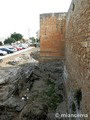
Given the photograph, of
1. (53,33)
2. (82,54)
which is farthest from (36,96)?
(53,33)

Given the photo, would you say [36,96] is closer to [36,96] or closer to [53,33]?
[36,96]

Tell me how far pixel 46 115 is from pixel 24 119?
910 mm

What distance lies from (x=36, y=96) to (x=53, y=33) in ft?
24.3

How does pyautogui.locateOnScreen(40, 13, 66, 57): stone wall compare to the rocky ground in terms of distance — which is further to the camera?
pyautogui.locateOnScreen(40, 13, 66, 57): stone wall

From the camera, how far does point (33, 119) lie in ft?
23.2

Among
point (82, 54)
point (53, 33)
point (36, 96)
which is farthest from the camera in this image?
point (53, 33)

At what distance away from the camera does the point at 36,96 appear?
33.4 ft

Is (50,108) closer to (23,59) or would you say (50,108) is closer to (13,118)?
(13,118)

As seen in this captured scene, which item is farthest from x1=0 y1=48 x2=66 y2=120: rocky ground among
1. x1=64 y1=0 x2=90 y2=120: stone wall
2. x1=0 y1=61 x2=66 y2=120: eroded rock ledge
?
x1=64 y1=0 x2=90 y2=120: stone wall

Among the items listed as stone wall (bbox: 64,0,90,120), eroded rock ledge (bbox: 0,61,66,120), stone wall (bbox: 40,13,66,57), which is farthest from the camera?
stone wall (bbox: 40,13,66,57)

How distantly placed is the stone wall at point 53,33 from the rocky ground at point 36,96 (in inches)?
43.8

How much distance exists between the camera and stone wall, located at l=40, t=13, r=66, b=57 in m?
16.0

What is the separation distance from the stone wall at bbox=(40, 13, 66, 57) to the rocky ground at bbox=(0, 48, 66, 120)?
3.65 ft

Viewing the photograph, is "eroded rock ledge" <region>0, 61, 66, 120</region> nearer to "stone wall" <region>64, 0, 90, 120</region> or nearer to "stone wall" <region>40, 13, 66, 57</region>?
"stone wall" <region>40, 13, 66, 57</region>
